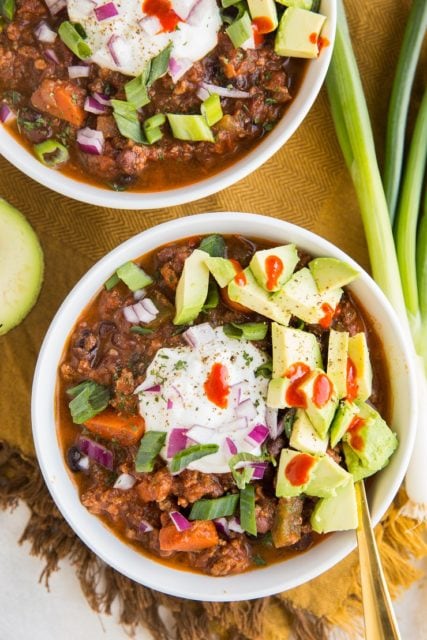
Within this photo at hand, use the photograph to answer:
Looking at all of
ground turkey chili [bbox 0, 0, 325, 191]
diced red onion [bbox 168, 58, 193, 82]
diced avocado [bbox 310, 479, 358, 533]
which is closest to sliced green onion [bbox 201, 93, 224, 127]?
ground turkey chili [bbox 0, 0, 325, 191]

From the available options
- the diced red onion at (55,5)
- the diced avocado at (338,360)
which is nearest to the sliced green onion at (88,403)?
the diced avocado at (338,360)

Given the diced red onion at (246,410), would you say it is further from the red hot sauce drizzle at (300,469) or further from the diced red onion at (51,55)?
the diced red onion at (51,55)

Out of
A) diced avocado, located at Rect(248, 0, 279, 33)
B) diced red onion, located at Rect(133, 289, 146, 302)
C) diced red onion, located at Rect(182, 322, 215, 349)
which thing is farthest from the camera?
diced red onion, located at Rect(133, 289, 146, 302)

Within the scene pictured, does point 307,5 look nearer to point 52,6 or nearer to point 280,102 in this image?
point 280,102

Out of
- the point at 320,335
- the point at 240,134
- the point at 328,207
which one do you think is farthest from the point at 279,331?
the point at 328,207

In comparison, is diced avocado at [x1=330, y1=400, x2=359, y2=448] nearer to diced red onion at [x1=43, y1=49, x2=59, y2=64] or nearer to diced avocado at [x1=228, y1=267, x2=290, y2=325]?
diced avocado at [x1=228, y1=267, x2=290, y2=325]

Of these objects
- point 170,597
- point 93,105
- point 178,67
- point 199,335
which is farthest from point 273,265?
point 170,597
